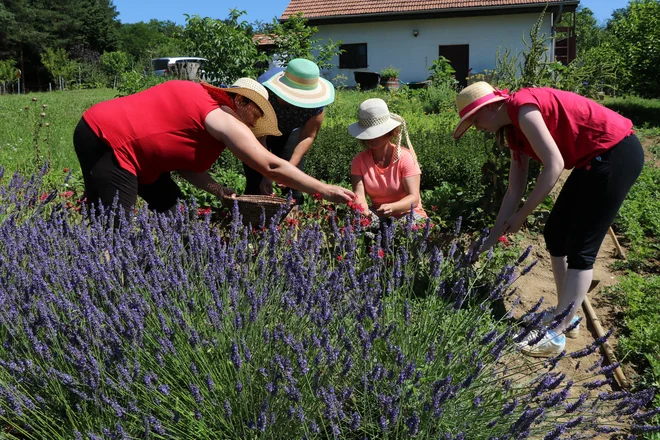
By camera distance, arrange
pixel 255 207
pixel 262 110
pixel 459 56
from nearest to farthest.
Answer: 1. pixel 262 110
2. pixel 255 207
3. pixel 459 56

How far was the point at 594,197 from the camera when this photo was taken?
2838 millimetres

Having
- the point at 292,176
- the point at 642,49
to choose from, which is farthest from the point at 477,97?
the point at 642,49

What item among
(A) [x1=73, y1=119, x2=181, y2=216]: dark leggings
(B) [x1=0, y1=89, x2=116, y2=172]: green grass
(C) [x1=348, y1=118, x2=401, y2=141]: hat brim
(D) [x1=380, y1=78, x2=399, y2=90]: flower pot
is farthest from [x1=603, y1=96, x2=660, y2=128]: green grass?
(A) [x1=73, y1=119, x2=181, y2=216]: dark leggings

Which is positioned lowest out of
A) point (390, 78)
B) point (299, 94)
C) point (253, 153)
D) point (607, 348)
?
point (607, 348)

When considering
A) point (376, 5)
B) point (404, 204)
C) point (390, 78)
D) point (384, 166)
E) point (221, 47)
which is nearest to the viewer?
point (404, 204)

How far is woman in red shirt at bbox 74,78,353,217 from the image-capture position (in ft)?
9.59

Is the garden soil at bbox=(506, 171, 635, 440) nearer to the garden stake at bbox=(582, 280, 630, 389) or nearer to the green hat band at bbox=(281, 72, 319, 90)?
the garden stake at bbox=(582, 280, 630, 389)

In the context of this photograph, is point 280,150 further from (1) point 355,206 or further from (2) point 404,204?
(1) point 355,206

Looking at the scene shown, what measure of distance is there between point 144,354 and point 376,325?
825 mm

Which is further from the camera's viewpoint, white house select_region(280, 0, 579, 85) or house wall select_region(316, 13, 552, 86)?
house wall select_region(316, 13, 552, 86)

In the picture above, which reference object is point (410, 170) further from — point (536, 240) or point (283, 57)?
point (283, 57)

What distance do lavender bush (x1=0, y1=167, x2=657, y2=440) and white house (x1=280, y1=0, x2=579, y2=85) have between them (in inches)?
774

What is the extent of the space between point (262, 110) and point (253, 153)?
0.38 metres

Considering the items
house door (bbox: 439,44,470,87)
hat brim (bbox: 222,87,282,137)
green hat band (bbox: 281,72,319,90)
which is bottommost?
hat brim (bbox: 222,87,282,137)
